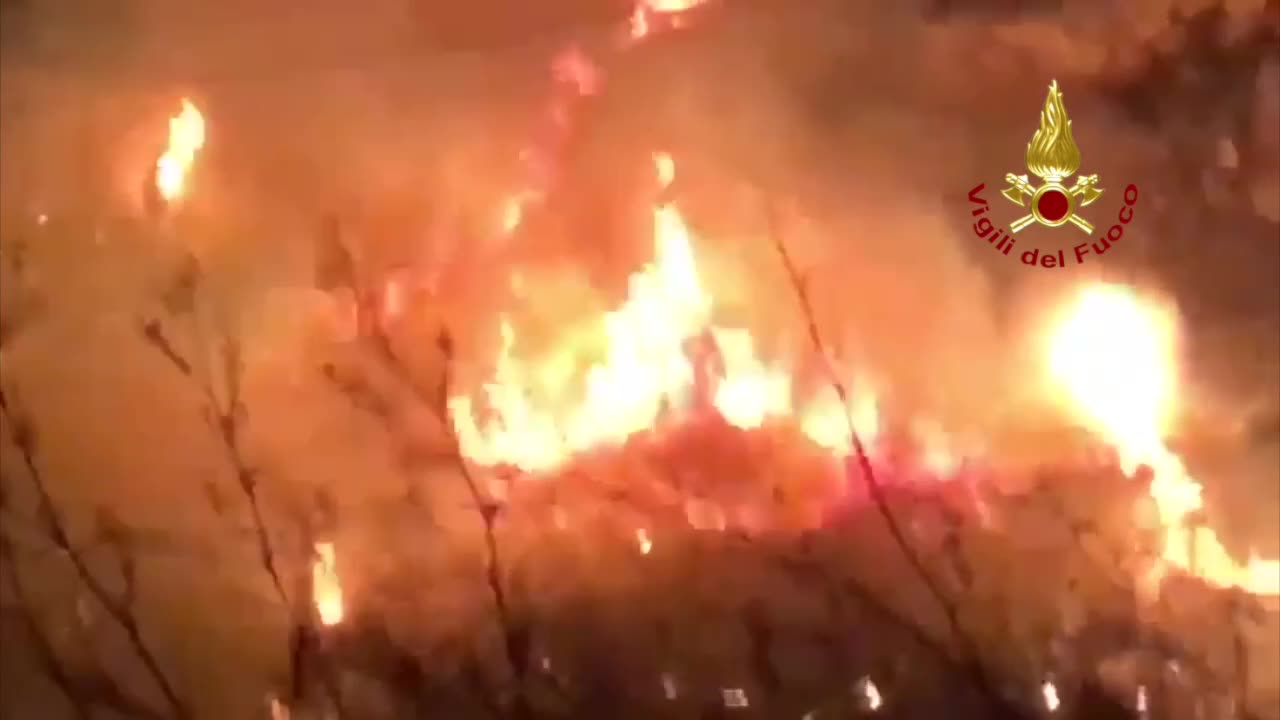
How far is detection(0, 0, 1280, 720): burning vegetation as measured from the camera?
1.08m

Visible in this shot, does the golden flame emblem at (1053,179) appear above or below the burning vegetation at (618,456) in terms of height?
above

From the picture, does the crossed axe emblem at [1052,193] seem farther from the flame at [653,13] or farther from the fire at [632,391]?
the flame at [653,13]

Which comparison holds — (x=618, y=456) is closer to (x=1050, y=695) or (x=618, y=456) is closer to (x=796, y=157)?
(x=796, y=157)

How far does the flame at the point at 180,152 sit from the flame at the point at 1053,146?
2.54 feet

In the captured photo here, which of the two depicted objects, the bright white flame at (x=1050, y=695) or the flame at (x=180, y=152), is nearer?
the bright white flame at (x=1050, y=695)

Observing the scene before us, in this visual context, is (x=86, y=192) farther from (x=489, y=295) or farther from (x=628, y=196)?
(x=628, y=196)

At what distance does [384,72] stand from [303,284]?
0.21 m

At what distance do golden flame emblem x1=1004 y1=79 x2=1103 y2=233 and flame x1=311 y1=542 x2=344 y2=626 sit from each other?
0.68 meters

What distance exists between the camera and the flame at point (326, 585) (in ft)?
3.61

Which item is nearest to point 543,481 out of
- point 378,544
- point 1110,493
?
point 378,544

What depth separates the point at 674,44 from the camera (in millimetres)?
1155

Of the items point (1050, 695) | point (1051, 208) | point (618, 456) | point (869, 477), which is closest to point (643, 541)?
point (618, 456)

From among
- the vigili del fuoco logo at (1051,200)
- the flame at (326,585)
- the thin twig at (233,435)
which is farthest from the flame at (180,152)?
the vigili del fuoco logo at (1051,200)

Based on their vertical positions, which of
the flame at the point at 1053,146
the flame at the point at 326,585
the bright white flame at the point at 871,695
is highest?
the flame at the point at 1053,146
